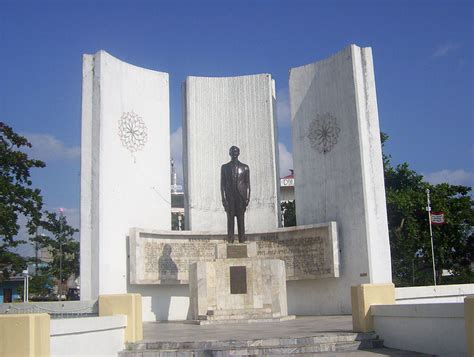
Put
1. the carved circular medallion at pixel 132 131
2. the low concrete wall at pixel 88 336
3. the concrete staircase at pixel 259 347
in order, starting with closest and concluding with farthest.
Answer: the low concrete wall at pixel 88 336, the concrete staircase at pixel 259 347, the carved circular medallion at pixel 132 131

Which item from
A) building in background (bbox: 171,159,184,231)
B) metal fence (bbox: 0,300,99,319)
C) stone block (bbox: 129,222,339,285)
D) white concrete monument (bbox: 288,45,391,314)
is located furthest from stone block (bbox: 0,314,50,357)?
building in background (bbox: 171,159,184,231)

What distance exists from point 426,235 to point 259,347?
18897 millimetres

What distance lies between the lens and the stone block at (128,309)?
30.6 ft

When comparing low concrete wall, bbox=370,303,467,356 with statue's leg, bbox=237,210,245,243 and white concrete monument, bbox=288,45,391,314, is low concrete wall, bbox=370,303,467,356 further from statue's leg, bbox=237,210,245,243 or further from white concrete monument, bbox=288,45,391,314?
white concrete monument, bbox=288,45,391,314

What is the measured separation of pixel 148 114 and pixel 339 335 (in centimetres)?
1075

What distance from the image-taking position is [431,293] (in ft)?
48.1

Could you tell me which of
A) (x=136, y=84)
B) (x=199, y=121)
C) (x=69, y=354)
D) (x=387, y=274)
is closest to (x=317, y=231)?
(x=387, y=274)

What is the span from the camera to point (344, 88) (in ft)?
55.9

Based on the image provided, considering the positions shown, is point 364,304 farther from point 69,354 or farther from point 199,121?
point 199,121

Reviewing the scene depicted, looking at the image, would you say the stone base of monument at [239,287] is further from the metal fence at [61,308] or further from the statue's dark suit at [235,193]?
the metal fence at [61,308]

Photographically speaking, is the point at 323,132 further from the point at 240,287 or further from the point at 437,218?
the point at 437,218

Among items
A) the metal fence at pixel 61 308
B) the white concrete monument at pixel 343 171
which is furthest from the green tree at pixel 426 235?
the metal fence at pixel 61 308

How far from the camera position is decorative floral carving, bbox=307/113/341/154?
56.9 ft

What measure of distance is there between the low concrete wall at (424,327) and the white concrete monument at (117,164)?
330 inches
